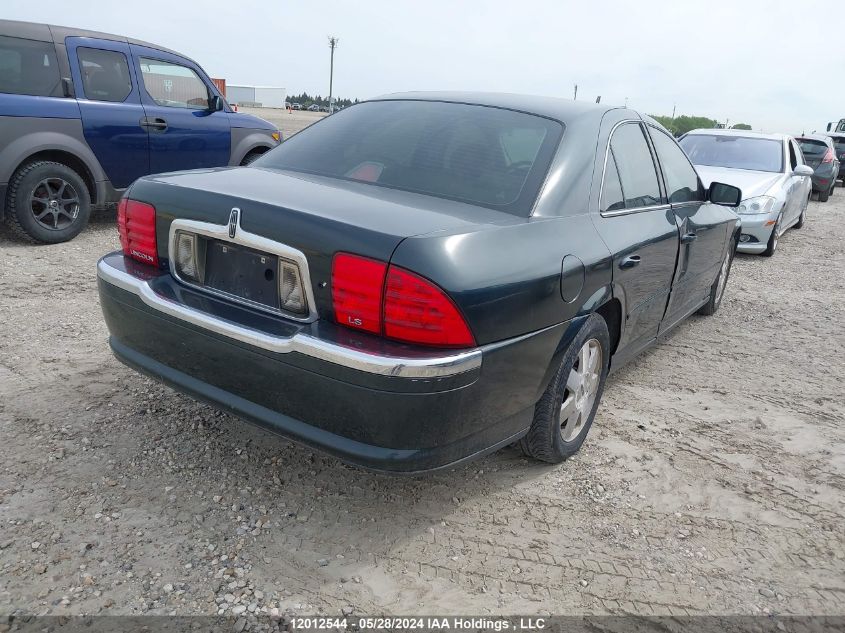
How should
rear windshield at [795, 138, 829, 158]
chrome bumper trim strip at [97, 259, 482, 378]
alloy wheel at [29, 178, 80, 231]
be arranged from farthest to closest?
1. rear windshield at [795, 138, 829, 158]
2. alloy wheel at [29, 178, 80, 231]
3. chrome bumper trim strip at [97, 259, 482, 378]

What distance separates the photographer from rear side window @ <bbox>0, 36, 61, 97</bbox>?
610 cm

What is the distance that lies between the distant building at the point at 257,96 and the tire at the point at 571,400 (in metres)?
70.3

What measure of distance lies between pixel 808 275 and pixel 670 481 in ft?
18.9

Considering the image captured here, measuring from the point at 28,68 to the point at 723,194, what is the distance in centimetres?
586

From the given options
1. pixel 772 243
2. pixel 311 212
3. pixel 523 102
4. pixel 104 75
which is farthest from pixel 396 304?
pixel 772 243

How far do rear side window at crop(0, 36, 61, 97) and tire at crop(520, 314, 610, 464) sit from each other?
18.4 feet

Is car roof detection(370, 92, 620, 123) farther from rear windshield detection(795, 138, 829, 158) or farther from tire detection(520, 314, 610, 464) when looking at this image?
rear windshield detection(795, 138, 829, 158)

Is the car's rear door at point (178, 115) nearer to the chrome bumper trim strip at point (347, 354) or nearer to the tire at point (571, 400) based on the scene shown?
the chrome bumper trim strip at point (347, 354)

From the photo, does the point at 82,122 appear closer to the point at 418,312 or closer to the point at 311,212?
the point at 311,212

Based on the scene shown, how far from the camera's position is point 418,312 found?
219 cm

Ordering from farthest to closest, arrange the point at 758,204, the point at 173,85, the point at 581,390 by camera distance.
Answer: the point at 758,204, the point at 173,85, the point at 581,390

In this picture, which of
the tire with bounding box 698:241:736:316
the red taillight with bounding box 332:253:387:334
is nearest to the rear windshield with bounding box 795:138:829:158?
the tire with bounding box 698:241:736:316

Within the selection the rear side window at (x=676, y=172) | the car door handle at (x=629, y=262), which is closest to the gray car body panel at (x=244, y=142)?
the rear side window at (x=676, y=172)

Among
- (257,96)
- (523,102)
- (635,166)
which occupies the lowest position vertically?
(257,96)
